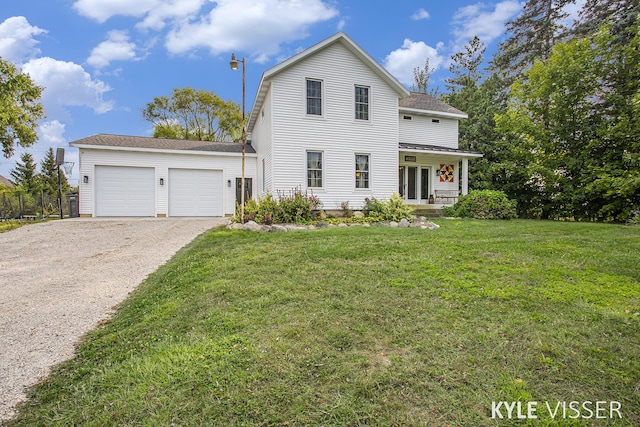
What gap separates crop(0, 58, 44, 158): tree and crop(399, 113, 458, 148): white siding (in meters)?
19.5

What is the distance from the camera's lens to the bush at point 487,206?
12430 mm

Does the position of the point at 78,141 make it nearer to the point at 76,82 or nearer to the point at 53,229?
the point at 53,229

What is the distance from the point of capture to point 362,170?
13414mm

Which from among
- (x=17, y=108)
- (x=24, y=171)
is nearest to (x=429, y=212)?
(x=17, y=108)

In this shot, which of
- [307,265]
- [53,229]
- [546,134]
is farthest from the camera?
[546,134]

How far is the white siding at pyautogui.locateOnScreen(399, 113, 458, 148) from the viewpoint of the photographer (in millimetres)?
15367

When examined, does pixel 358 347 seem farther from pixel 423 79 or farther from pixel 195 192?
pixel 423 79

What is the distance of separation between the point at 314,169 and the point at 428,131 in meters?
6.66

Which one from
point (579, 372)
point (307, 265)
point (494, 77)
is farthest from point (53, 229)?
point (494, 77)

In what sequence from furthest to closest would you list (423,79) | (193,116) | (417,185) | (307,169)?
(423,79) < (193,116) < (417,185) < (307,169)

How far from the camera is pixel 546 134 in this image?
13727mm

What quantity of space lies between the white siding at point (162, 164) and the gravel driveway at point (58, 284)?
150 inches

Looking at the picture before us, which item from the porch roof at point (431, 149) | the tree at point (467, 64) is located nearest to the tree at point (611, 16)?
the tree at point (467, 64)

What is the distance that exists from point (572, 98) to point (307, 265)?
14609mm
